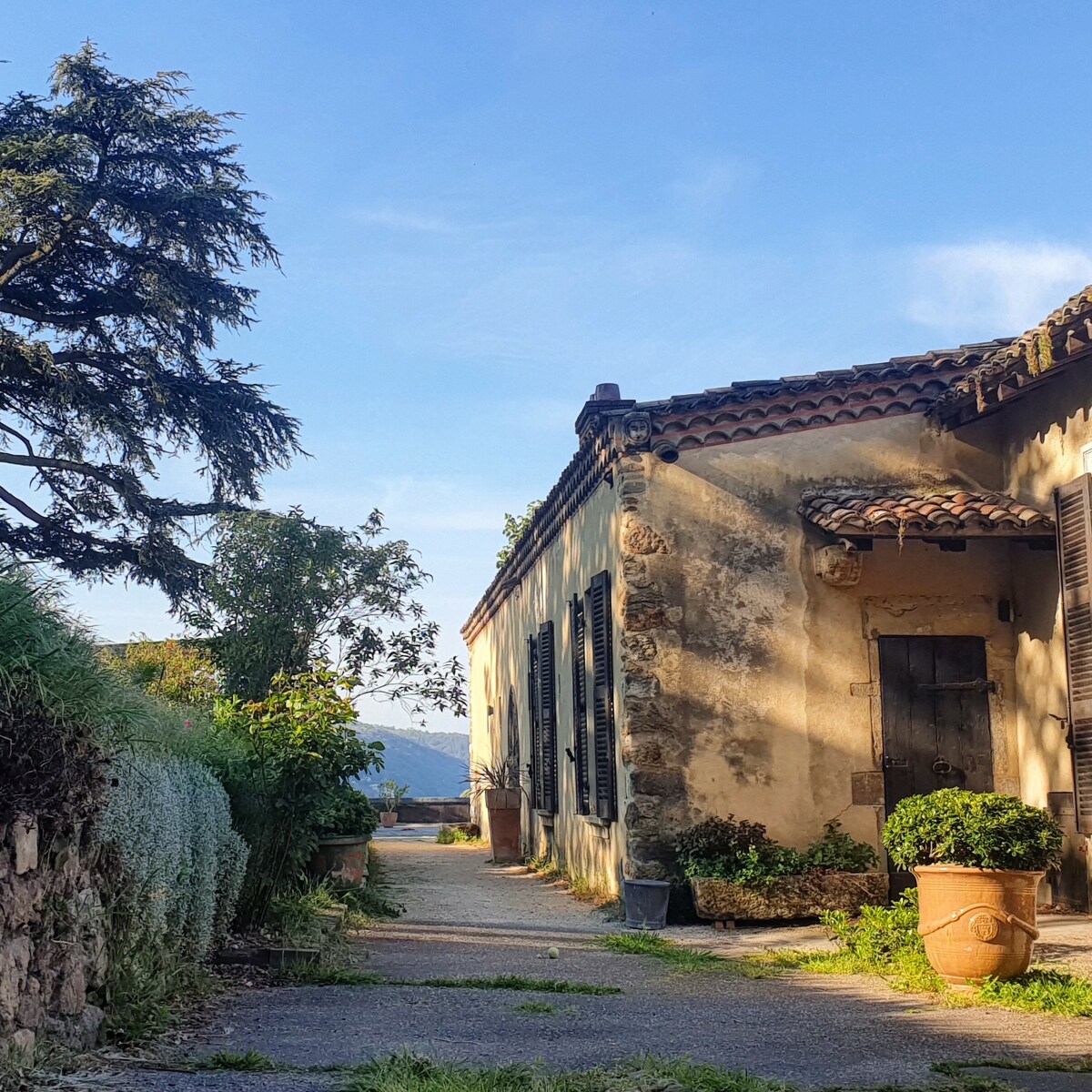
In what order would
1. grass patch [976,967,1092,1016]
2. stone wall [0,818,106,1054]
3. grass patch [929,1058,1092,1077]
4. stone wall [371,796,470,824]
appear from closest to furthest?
1. stone wall [0,818,106,1054]
2. grass patch [929,1058,1092,1077]
3. grass patch [976,967,1092,1016]
4. stone wall [371,796,470,824]

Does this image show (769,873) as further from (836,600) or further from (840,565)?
(840,565)

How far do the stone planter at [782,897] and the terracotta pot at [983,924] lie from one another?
8.51ft

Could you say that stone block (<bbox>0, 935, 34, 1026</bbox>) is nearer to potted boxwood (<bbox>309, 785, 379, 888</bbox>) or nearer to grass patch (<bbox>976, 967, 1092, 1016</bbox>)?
grass patch (<bbox>976, 967, 1092, 1016</bbox>)

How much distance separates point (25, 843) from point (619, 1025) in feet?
9.54

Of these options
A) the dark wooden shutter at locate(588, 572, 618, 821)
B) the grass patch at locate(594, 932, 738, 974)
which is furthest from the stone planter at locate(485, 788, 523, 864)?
the grass patch at locate(594, 932, 738, 974)

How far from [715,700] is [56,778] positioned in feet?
20.9

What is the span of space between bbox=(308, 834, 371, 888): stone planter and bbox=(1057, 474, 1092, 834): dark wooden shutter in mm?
5560

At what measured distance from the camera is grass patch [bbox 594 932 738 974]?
7.60 meters

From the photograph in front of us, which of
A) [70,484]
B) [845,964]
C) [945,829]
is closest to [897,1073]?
[945,829]

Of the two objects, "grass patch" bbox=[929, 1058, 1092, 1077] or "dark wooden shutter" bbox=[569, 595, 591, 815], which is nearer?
"grass patch" bbox=[929, 1058, 1092, 1077]

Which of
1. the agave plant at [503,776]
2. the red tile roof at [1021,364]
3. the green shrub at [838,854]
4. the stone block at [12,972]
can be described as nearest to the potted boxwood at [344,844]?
the green shrub at [838,854]

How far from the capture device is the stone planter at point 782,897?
30.2 ft

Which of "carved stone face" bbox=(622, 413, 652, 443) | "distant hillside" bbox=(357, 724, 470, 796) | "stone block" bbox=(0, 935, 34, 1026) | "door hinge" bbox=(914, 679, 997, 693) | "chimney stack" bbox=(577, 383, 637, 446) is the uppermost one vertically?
"chimney stack" bbox=(577, 383, 637, 446)

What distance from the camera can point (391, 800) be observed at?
27094 millimetres
